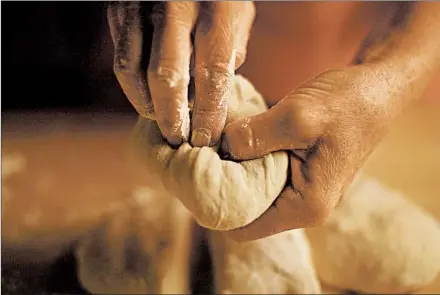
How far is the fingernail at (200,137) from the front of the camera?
0.77 m

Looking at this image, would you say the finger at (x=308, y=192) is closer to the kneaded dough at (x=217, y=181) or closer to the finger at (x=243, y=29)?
the kneaded dough at (x=217, y=181)

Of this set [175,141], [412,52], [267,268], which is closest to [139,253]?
[267,268]

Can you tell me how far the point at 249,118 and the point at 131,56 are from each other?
7.6 inches

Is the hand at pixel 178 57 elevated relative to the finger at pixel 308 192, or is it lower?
elevated

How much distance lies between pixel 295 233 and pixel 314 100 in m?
0.39

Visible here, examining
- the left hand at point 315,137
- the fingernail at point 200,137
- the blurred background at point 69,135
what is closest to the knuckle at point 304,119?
the left hand at point 315,137

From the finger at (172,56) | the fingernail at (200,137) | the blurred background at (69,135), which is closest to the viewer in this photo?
the finger at (172,56)

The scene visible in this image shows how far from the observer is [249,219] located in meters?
0.81

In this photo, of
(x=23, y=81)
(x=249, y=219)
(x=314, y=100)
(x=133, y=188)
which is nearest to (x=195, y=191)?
(x=249, y=219)

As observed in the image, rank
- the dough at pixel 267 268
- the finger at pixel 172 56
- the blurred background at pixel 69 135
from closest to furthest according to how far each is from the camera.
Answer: the finger at pixel 172 56
the dough at pixel 267 268
the blurred background at pixel 69 135

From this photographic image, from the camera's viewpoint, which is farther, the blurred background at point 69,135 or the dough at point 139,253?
the blurred background at point 69,135

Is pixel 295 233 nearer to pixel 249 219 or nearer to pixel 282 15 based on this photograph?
pixel 249 219

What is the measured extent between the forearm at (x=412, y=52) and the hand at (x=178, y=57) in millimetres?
328

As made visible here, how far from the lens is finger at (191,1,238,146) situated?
69 cm
